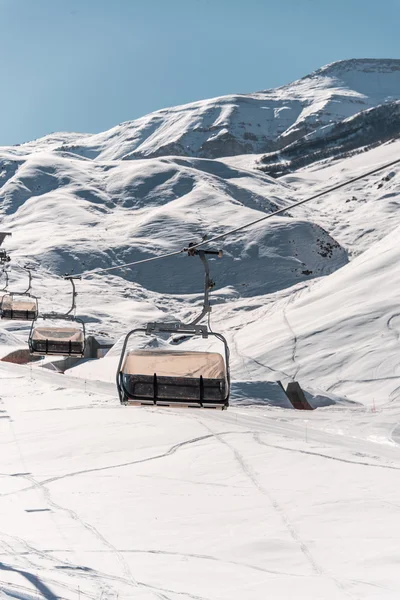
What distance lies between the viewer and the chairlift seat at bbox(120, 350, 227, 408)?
421 inches

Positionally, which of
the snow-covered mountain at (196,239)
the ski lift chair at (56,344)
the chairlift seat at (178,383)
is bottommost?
the snow-covered mountain at (196,239)

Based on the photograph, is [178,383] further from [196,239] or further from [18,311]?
[196,239]

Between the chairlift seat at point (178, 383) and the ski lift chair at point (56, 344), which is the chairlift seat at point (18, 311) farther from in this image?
the chairlift seat at point (178, 383)

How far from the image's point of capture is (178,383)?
11.0 m

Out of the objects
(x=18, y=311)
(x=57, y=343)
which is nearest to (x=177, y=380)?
(x=57, y=343)

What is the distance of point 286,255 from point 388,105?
124720 millimetres

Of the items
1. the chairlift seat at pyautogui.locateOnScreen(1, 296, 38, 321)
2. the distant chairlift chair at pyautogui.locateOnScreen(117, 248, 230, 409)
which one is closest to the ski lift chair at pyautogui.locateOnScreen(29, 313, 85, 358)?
the chairlift seat at pyautogui.locateOnScreen(1, 296, 38, 321)

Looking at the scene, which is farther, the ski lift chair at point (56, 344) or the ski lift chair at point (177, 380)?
the ski lift chair at point (56, 344)

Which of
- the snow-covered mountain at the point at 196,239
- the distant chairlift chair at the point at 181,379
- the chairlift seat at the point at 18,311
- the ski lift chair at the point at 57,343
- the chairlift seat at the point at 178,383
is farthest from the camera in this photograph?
the snow-covered mountain at the point at 196,239

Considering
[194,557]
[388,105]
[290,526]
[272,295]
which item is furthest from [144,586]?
[388,105]

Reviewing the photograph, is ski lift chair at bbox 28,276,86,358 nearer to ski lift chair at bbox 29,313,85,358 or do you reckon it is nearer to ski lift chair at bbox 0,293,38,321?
ski lift chair at bbox 29,313,85,358

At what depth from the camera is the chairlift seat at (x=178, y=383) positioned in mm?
10703

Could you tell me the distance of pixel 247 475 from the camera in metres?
13.3

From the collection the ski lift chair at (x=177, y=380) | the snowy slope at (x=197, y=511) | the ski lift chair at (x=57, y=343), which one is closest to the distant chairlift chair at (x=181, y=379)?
the ski lift chair at (x=177, y=380)
